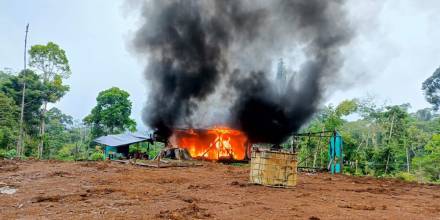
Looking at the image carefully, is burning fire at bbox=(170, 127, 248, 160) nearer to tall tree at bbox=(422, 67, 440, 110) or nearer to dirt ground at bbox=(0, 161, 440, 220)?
dirt ground at bbox=(0, 161, 440, 220)

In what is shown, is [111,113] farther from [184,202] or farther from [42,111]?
[184,202]

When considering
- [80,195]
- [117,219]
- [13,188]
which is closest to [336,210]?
[117,219]

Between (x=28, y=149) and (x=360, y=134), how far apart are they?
105ft

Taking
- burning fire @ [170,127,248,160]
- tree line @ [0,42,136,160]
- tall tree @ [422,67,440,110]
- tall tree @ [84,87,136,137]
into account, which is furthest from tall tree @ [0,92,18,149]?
tall tree @ [422,67,440,110]

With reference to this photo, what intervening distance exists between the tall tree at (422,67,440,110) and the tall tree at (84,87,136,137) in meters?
32.4

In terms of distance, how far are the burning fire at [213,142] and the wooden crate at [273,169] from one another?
48.4 ft

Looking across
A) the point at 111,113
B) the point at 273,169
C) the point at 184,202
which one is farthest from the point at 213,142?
the point at 184,202

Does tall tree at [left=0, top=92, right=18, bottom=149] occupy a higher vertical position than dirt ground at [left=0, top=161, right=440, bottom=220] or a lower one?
higher

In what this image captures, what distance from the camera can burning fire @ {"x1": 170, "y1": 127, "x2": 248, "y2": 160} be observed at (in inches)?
1058

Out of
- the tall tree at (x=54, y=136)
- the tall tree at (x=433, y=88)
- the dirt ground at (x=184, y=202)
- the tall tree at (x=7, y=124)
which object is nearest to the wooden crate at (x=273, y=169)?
the dirt ground at (x=184, y=202)

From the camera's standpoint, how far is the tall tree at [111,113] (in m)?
38.0

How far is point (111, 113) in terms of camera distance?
124 feet

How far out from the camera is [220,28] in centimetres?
2775

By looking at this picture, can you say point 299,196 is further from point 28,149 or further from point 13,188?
point 28,149
